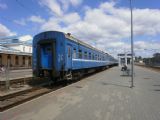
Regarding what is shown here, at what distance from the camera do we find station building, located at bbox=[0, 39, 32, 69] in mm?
48350

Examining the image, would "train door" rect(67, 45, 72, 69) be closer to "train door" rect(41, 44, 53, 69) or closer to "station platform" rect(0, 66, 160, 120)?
"train door" rect(41, 44, 53, 69)

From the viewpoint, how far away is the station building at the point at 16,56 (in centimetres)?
4835

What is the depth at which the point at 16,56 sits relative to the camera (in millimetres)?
55250

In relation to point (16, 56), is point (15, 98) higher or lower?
lower

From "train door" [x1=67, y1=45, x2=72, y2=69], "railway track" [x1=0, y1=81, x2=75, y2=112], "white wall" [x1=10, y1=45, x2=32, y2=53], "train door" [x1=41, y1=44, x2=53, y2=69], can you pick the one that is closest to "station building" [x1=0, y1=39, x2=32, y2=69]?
"white wall" [x1=10, y1=45, x2=32, y2=53]

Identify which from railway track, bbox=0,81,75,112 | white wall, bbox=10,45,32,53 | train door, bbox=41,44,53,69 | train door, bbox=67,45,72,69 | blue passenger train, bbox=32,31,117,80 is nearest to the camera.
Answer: railway track, bbox=0,81,75,112

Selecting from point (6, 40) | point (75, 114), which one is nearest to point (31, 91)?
point (75, 114)

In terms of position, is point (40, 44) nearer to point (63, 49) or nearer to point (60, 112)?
point (63, 49)

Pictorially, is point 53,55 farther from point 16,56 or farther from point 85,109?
point 16,56

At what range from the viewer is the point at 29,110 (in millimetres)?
8961

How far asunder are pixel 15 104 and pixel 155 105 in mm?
5361

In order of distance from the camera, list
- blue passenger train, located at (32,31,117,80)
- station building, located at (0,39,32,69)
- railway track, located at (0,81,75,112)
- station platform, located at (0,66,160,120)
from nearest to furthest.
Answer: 1. station platform, located at (0,66,160,120)
2. railway track, located at (0,81,75,112)
3. blue passenger train, located at (32,31,117,80)
4. station building, located at (0,39,32,69)

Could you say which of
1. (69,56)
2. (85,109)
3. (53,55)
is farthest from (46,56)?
(85,109)

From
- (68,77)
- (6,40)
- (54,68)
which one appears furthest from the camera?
(6,40)
